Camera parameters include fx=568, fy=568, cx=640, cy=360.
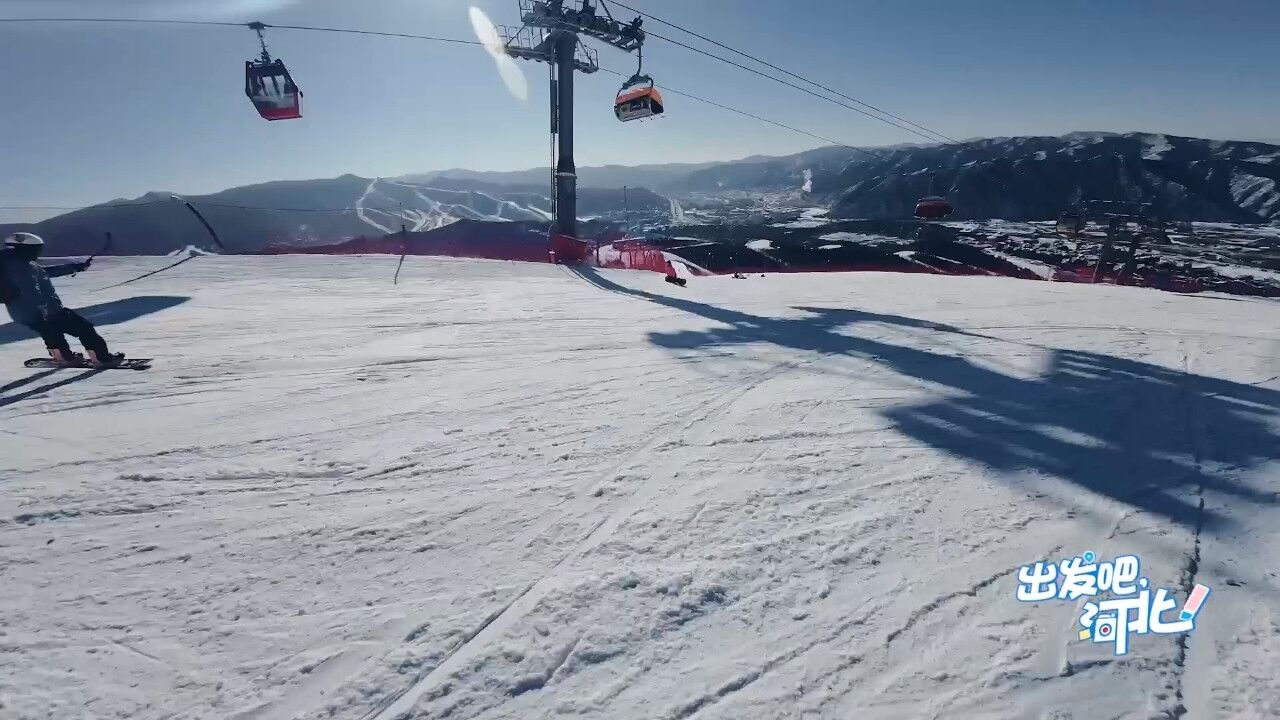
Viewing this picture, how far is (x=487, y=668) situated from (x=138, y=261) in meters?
17.3

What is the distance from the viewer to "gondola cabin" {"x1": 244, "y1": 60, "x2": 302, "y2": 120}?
14.4 m

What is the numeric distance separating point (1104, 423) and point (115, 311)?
13.0m

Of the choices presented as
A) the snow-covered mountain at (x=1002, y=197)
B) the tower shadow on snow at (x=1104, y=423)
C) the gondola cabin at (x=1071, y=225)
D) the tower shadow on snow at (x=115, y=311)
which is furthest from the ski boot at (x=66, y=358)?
the snow-covered mountain at (x=1002, y=197)

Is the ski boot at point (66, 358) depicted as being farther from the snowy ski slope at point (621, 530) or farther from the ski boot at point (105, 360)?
the snowy ski slope at point (621, 530)

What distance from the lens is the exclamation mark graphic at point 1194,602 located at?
2561 mm

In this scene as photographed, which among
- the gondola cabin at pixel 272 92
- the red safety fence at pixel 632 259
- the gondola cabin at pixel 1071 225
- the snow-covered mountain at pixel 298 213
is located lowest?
the red safety fence at pixel 632 259

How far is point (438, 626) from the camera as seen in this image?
2.44 meters

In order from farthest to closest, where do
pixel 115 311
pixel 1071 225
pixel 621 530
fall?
pixel 1071 225 → pixel 115 311 → pixel 621 530

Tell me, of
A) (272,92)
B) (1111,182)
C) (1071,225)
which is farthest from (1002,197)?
(272,92)

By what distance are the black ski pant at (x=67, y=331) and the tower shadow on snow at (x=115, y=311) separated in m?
1.46

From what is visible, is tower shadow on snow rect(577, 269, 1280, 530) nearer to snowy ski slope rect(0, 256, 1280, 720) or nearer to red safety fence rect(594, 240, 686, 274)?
snowy ski slope rect(0, 256, 1280, 720)

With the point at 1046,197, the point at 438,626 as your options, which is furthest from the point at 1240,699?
the point at 1046,197

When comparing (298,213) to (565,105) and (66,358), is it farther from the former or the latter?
(66,358)

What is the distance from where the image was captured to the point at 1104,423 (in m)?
4.71
